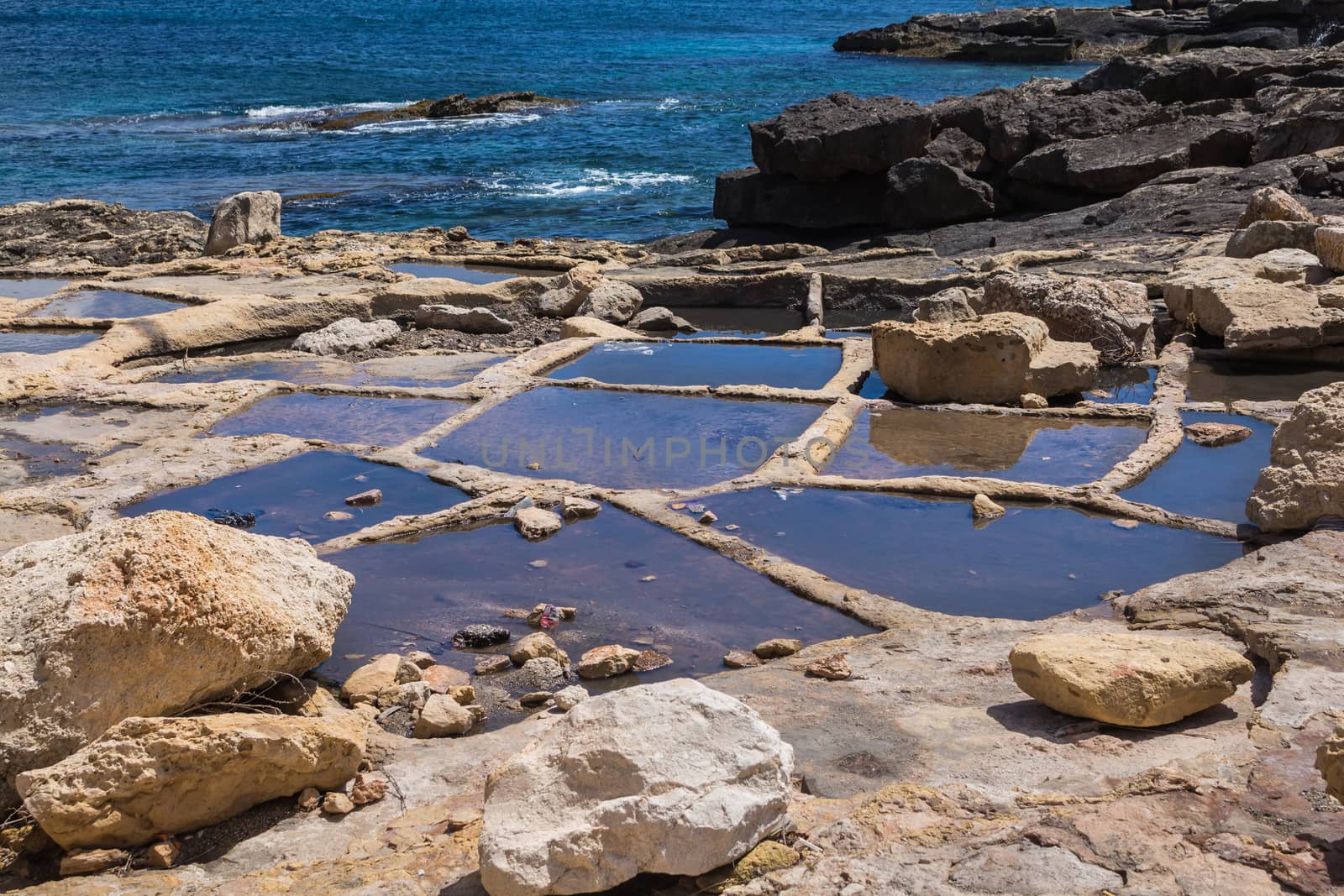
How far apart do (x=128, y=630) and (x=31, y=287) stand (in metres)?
9.17

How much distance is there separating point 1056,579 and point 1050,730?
5.22 feet

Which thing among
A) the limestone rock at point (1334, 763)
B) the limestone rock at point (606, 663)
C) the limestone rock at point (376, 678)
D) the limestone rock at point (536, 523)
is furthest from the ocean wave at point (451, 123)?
the limestone rock at point (1334, 763)

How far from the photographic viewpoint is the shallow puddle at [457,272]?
444 inches

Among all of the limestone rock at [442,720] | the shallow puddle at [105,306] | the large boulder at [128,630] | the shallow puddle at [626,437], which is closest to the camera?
the large boulder at [128,630]

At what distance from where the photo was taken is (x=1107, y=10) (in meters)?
43.9

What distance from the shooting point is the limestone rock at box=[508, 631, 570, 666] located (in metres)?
4.09

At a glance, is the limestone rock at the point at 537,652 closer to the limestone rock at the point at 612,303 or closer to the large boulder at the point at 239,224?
the limestone rock at the point at 612,303

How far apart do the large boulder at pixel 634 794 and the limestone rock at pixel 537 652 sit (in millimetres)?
1488

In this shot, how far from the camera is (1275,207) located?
30.6 feet

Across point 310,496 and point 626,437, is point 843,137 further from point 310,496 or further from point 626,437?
point 310,496

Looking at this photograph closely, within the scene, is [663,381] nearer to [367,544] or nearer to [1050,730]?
[367,544]

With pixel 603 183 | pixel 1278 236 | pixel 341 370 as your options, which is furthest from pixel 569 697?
pixel 603 183

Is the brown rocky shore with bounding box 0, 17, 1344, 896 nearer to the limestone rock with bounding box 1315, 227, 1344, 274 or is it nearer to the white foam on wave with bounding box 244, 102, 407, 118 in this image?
the limestone rock with bounding box 1315, 227, 1344, 274

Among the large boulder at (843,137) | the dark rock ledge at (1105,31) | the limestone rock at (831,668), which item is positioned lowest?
the limestone rock at (831,668)
